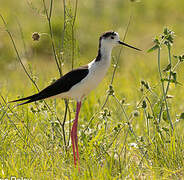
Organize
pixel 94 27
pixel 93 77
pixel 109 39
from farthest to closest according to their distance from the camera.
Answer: pixel 94 27 → pixel 109 39 → pixel 93 77

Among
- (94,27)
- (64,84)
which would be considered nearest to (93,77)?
(64,84)

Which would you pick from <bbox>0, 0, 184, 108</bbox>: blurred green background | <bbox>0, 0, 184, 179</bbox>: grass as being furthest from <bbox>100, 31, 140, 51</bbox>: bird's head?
<bbox>0, 0, 184, 108</bbox>: blurred green background

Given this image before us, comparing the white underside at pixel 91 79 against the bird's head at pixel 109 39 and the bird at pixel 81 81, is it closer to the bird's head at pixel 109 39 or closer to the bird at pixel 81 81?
the bird at pixel 81 81

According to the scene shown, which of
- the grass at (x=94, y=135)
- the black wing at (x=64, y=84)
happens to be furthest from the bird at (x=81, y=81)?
the grass at (x=94, y=135)

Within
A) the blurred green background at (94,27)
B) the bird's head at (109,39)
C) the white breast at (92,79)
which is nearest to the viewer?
the white breast at (92,79)

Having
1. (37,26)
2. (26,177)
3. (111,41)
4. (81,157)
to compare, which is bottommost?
(26,177)

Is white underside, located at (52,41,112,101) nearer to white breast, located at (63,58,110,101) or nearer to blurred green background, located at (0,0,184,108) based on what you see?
white breast, located at (63,58,110,101)

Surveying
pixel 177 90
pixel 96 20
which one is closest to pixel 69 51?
pixel 177 90

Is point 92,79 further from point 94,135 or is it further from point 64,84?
point 94,135

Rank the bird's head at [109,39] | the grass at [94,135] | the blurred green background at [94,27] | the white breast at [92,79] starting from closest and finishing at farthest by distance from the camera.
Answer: the grass at [94,135] → the white breast at [92,79] → the bird's head at [109,39] → the blurred green background at [94,27]

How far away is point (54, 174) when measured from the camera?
2.57 meters

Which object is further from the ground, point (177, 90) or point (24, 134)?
point (177, 90)

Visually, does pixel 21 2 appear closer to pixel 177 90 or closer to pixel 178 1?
pixel 178 1

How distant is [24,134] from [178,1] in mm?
7411
